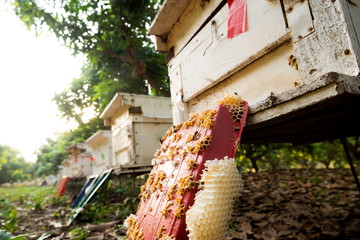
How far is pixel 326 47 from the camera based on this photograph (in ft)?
3.80

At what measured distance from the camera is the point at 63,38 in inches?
228

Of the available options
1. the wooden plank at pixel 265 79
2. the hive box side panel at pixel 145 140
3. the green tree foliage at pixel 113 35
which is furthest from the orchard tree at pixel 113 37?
the wooden plank at pixel 265 79

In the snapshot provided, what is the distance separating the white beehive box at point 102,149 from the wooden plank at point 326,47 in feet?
19.9

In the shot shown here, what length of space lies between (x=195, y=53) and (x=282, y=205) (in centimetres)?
282

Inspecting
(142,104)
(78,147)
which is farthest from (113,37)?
(78,147)

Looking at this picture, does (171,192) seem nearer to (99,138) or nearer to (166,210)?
(166,210)

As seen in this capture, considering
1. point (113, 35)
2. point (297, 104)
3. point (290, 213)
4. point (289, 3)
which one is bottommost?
point (290, 213)

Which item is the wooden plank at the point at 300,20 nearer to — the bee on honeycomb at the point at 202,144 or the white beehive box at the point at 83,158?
the bee on honeycomb at the point at 202,144

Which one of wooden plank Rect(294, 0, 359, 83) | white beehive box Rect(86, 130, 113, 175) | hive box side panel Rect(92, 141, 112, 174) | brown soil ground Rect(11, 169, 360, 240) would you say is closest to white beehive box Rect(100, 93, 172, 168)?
brown soil ground Rect(11, 169, 360, 240)

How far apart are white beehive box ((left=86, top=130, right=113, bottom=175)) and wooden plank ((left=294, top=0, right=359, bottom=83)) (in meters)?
6.05

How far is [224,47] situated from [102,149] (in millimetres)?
6448

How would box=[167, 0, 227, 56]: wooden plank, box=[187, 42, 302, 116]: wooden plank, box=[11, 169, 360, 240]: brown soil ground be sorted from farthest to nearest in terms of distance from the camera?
box=[11, 169, 360, 240]: brown soil ground → box=[167, 0, 227, 56]: wooden plank → box=[187, 42, 302, 116]: wooden plank

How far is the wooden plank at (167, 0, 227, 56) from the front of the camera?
2.07 m

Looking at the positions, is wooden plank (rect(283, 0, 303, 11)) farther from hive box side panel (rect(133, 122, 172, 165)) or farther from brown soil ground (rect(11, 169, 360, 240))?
hive box side panel (rect(133, 122, 172, 165))
